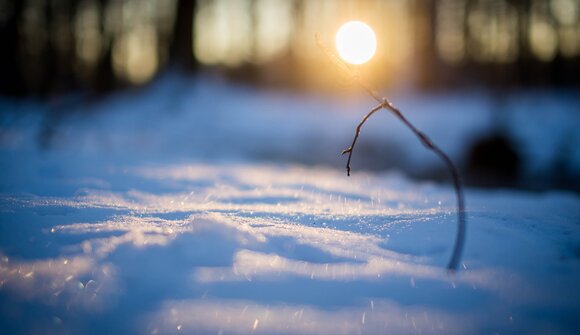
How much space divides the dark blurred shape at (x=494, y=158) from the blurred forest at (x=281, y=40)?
644cm

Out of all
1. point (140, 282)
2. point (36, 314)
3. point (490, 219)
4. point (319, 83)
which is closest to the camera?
point (36, 314)

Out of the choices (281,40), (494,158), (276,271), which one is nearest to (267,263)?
(276,271)

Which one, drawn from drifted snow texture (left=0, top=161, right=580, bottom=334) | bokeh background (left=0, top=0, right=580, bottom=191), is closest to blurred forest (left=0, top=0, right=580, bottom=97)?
bokeh background (left=0, top=0, right=580, bottom=191)

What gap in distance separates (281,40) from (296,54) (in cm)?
116

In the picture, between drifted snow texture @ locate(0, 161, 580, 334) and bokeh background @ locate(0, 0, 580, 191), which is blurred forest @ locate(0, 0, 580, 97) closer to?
bokeh background @ locate(0, 0, 580, 191)

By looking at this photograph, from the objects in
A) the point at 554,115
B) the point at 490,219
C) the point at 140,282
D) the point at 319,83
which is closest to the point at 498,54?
the point at 554,115

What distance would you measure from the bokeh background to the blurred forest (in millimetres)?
50

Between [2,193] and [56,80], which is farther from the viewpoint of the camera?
[56,80]

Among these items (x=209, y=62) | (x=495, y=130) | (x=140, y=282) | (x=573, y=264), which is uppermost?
(x=209, y=62)

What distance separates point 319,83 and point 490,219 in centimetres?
1620

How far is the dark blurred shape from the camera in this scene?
9.13m

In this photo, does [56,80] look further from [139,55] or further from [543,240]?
[543,240]

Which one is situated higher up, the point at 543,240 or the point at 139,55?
the point at 139,55

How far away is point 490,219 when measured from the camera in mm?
1674
